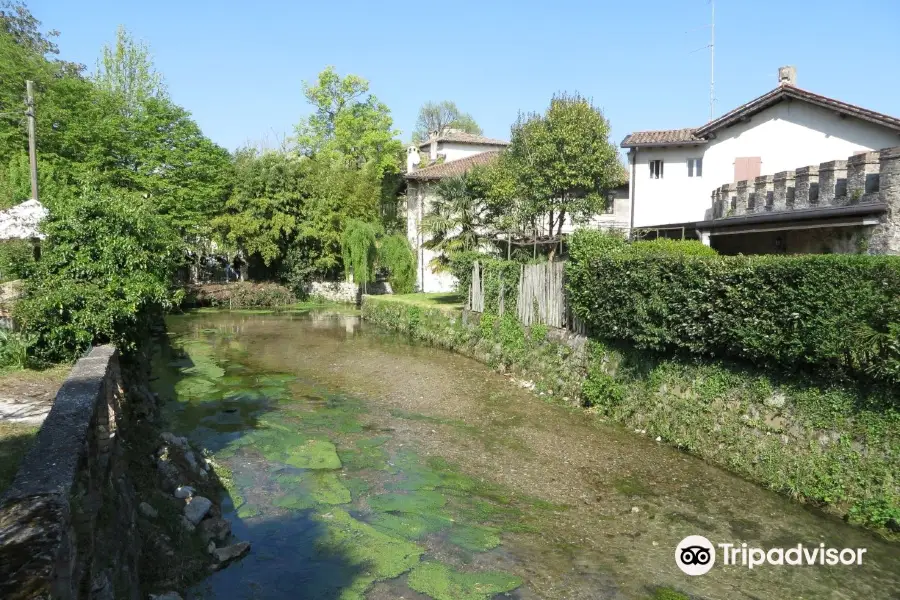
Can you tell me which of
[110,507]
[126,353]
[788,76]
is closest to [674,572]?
[110,507]

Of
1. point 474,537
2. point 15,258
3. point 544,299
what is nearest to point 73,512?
point 474,537

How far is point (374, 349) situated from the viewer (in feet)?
72.7

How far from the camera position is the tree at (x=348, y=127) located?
4944cm

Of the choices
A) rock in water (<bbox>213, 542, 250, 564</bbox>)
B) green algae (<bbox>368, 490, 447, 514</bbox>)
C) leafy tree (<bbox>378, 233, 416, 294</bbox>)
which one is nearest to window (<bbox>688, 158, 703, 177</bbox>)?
leafy tree (<bbox>378, 233, 416, 294</bbox>)

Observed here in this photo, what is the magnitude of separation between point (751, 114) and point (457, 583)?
2092cm

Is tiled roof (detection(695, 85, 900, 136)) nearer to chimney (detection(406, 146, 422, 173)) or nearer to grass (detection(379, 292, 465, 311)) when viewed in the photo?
grass (detection(379, 292, 465, 311))

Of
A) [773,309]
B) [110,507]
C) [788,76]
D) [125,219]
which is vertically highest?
[788,76]

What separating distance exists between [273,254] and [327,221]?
390cm

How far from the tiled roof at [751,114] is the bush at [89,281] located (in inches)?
763

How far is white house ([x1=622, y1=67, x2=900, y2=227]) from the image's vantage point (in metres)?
19.6

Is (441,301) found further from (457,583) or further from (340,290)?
(457,583)

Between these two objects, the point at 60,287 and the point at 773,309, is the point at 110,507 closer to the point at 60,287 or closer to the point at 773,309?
the point at 60,287

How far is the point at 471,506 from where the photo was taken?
852 centimetres

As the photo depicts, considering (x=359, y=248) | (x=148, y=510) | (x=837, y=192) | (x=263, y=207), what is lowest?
(x=148, y=510)
